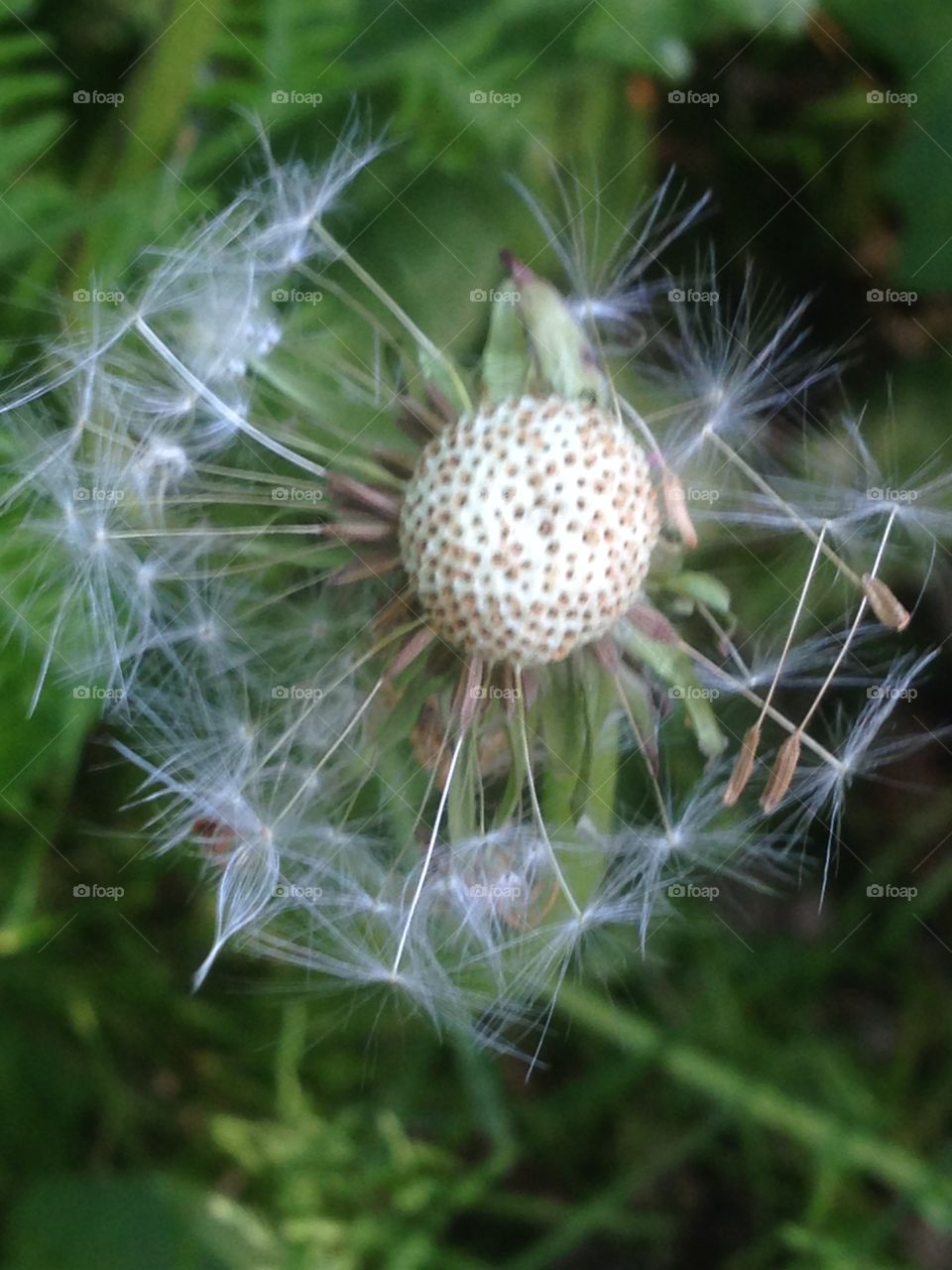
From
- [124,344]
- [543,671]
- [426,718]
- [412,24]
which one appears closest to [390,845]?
[426,718]

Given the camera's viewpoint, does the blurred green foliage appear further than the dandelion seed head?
Yes

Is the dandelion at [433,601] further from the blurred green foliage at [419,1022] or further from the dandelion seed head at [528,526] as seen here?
the blurred green foliage at [419,1022]

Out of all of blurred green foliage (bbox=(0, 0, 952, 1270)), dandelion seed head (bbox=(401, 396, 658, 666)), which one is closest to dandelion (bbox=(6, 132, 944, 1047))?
dandelion seed head (bbox=(401, 396, 658, 666))

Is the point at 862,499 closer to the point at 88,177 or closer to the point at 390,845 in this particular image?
the point at 390,845

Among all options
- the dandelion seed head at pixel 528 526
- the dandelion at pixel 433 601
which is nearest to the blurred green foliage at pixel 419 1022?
the dandelion at pixel 433 601

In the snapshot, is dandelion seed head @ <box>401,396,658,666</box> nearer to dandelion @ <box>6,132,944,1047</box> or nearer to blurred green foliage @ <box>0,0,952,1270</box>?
dandelion @ <box>6,132,944,1047</box>
